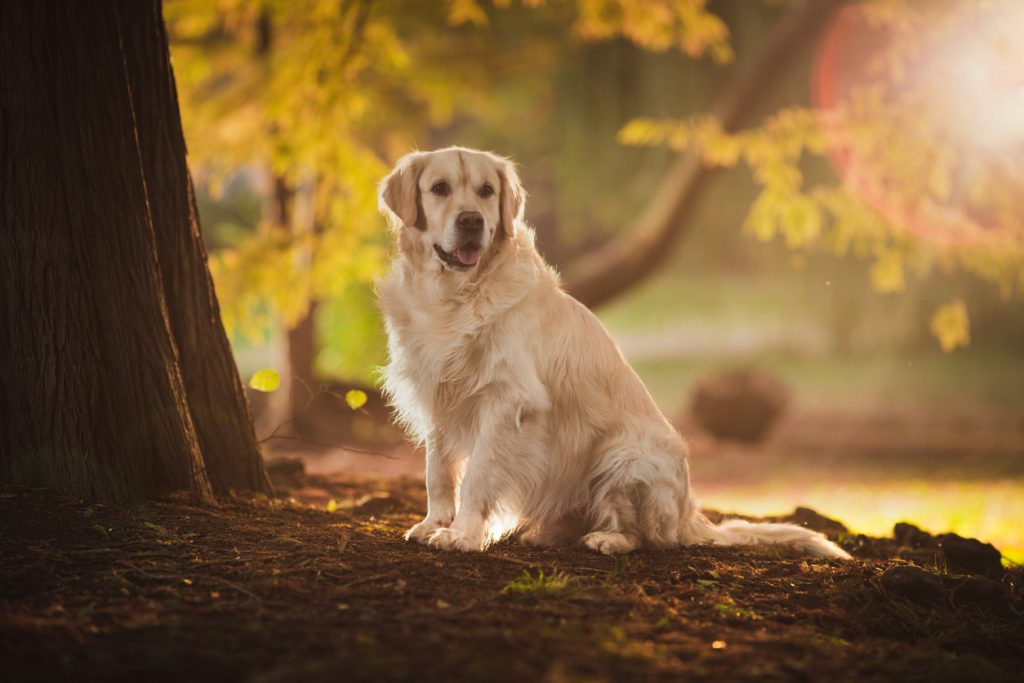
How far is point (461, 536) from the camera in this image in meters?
3.84

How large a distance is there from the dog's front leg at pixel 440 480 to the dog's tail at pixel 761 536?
1146 mm

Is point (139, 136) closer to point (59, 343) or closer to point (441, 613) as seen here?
point (59, 343)

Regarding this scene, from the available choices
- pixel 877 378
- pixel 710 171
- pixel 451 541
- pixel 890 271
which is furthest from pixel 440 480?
pixel 877 378

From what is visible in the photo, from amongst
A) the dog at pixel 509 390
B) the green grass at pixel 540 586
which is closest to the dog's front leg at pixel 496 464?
the dog at pixel 509 390

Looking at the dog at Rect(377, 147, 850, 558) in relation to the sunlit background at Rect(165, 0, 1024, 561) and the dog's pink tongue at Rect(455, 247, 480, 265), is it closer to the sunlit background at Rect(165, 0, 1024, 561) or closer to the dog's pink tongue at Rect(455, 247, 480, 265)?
the dog's pink tongue at Rect(455, 247, 480, 265)

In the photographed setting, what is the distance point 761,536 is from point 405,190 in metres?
2.45

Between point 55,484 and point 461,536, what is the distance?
5.50ft

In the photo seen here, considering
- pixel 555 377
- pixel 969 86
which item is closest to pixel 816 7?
pixel 969 86

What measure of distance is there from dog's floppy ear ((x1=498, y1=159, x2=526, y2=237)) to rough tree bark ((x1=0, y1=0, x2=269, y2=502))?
5.30 feet

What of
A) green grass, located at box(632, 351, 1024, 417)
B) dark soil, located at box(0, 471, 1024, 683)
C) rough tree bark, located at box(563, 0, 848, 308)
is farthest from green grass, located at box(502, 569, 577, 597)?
green grass, located at box(632, 351, 1024, 417)

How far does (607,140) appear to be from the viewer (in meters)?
15.7

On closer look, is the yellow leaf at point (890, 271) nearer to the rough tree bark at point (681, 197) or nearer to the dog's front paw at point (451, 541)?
the rough tree bark at point (681, 197)

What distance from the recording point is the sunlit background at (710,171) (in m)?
8.53

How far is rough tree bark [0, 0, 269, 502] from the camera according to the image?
12.2 ft
